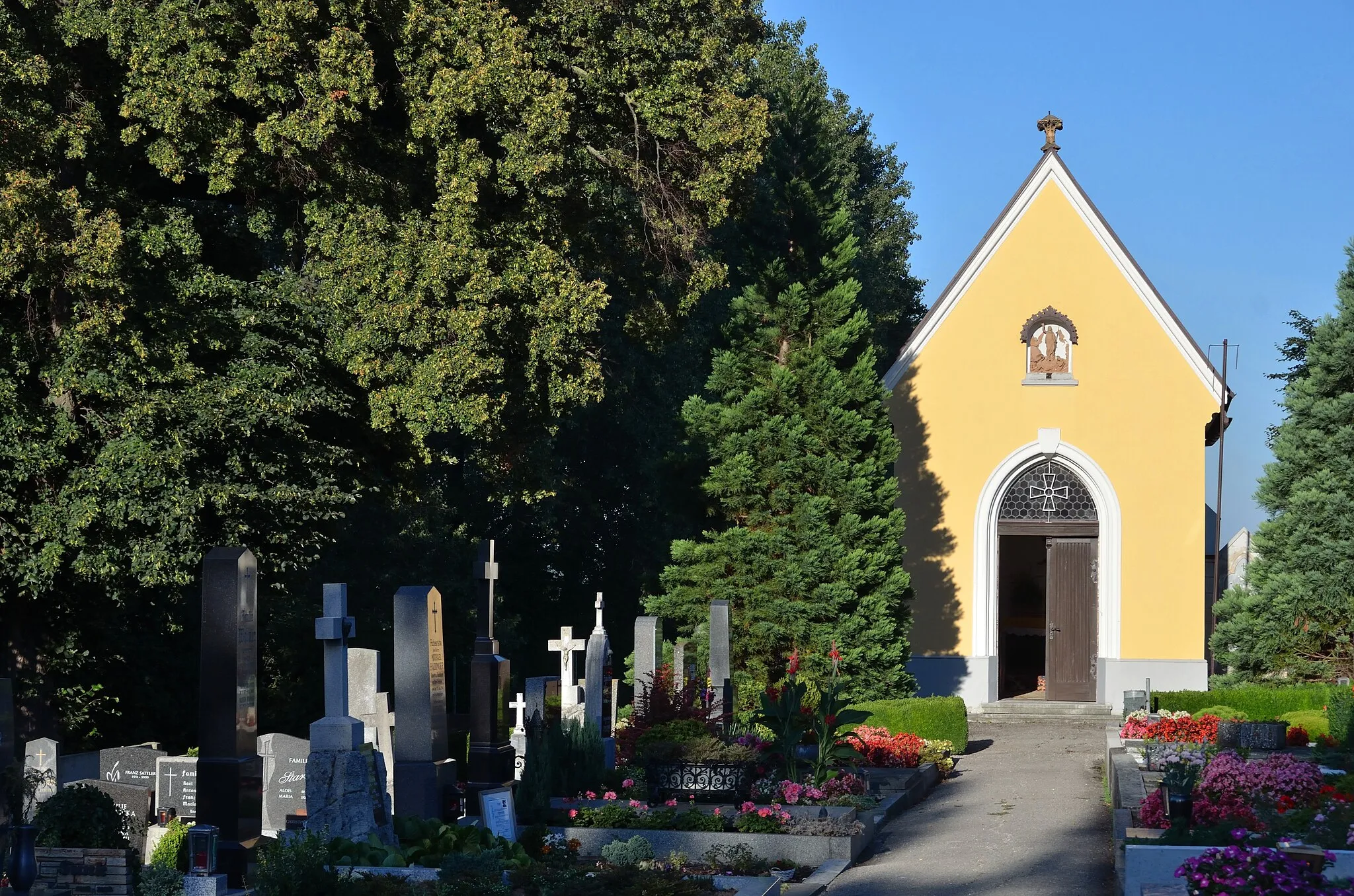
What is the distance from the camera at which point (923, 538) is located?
26.0 m

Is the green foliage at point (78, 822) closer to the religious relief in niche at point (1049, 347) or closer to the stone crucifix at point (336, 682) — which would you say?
the stone crucifix at point (336, 682)

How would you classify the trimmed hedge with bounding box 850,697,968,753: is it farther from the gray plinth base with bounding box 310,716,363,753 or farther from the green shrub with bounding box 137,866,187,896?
the green shrub with bounding box 137,866,187,896

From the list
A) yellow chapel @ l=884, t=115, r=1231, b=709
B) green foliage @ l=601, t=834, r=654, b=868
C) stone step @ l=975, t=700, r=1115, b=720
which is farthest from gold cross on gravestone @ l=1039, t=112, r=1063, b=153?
green foliage @ l=601, t=834, r=654, b=868

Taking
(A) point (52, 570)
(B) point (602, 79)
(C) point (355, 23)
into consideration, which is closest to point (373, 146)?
(C) point (355, 23)

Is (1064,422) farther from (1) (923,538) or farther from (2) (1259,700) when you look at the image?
(2) (1259,700)

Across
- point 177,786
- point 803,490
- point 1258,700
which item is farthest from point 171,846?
point 1258,700

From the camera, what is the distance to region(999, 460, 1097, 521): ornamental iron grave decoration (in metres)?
25.8

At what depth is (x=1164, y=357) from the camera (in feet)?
84.0

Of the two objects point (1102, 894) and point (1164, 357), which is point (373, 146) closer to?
point (1102, 894)

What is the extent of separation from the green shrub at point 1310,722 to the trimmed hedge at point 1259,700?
0.87 m

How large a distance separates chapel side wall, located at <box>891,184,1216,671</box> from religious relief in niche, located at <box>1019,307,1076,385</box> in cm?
12

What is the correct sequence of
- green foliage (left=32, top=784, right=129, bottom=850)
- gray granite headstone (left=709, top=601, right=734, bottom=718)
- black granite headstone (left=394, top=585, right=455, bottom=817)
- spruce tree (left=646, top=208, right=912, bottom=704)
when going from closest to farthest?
green foliage (left=32, top=784, right=129, bottom=850) < black granite headstone (left=394, top=585, right=455, bottom=817) < gray granite headstone (left=709, top=601, right=734, bottom=718) < spruce tree (left=646, top=208, right=912, bottom=704)

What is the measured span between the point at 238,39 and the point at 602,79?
12.9 ft

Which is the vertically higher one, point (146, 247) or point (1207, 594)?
point (146, 247)
